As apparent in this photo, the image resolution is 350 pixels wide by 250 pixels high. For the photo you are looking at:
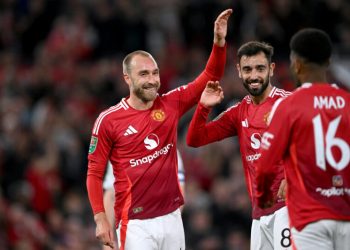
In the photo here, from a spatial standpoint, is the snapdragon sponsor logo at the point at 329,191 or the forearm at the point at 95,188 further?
the forearm at the point at 95,188

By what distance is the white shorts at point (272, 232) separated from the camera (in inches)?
351

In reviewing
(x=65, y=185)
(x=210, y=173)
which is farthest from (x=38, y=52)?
(x=210, y=173)

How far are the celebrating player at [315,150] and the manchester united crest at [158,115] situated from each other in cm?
206

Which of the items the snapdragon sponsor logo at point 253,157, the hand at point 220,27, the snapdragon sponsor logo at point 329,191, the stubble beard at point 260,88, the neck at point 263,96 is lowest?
the snapdragon sponsor logo at point 329,191

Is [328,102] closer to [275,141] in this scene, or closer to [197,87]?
[275,141]

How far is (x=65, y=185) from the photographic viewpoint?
1625cm

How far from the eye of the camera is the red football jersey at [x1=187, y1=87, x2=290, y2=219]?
9.23 metres

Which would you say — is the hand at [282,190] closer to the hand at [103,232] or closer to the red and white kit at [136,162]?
the red and white kit at [136,162]

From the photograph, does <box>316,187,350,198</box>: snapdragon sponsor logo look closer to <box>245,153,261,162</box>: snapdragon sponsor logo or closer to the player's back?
the player's back

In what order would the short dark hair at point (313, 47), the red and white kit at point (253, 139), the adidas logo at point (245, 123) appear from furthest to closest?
the adidas logo at point (245, 123), the red and white kit at point (253, 139), the short dark hair at point (313, 47)

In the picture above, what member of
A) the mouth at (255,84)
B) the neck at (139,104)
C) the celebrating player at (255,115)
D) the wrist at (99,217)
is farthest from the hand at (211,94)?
the wrist at (99,217)

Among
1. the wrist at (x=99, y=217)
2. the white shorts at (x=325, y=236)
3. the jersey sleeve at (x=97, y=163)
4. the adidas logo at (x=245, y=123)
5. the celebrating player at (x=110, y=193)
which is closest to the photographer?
the white shorts at (x=325, y=236)

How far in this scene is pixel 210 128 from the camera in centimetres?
955

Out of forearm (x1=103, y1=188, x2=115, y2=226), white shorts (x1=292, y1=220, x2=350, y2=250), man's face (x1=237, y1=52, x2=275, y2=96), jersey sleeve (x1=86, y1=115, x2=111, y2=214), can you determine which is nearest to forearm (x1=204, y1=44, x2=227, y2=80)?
A: man's face (x1=237, y1=52, x2=275, y2=96)
